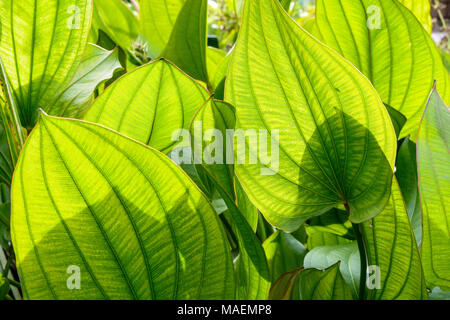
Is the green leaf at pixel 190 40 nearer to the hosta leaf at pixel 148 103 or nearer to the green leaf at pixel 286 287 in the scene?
the hosta leaf at pixel 148 103

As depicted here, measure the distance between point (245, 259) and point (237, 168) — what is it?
0.07 metres

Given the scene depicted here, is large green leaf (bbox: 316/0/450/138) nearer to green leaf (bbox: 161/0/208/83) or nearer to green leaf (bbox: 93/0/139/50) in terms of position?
green leaf (bbox: 161/0/208/83)

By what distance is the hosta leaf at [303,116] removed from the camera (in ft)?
0.75

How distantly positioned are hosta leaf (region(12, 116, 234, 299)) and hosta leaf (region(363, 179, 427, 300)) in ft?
0.35

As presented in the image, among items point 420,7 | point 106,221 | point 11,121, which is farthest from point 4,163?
point 420,7

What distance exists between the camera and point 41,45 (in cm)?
31

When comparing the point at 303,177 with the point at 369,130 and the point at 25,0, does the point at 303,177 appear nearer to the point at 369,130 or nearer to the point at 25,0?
the point at 369,130

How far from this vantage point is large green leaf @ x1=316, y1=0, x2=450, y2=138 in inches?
12.6

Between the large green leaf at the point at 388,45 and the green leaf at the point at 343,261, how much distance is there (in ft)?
0.44

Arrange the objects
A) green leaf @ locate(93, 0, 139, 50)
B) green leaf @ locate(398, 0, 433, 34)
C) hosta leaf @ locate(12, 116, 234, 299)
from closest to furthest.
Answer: hosta leaf @ locate(12, 116, 234, 299) < green leaf @ locate(398, 0, 433, 34) < green leaf @ locate(93, 0, 139, 50)

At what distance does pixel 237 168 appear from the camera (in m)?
0.24

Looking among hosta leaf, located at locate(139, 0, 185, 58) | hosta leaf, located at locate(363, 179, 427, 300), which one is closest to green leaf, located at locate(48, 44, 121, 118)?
hosta leaf, located at locate(139, 0, 185, 58)

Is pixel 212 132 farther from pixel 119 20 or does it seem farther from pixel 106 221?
pixel 119 20

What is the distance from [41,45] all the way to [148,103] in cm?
10
